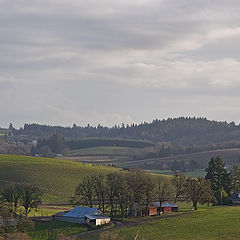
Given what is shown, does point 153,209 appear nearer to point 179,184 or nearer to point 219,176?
point 179,184

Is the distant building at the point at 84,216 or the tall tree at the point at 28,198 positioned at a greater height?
the tall tree at the point at 28,198


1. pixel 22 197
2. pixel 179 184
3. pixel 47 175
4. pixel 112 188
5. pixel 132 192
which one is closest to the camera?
pixel 22 197

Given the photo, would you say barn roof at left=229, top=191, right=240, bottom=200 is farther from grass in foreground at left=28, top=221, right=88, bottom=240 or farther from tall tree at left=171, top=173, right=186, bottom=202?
grass in foreground at left=28, top=221, right=88, bottom=240

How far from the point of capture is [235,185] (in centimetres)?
13362

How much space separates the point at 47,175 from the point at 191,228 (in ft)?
250

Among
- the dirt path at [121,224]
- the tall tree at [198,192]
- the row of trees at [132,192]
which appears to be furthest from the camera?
the tall tree at [198,192]

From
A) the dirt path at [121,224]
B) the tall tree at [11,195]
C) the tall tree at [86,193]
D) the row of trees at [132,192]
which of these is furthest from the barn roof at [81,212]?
the tall tree at [11,195]

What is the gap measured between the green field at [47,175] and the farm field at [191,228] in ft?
139

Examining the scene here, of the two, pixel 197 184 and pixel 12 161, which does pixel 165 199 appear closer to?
pixel 197 184

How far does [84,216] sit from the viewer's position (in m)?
99.6

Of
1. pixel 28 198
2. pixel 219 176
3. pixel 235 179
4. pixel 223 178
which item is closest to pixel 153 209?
pixel 28 198

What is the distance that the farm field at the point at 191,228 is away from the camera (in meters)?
81.8

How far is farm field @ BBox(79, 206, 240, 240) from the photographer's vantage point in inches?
3219

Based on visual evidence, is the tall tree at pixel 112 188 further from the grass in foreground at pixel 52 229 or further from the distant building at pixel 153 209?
the grass in foreground at pixel 52 229
